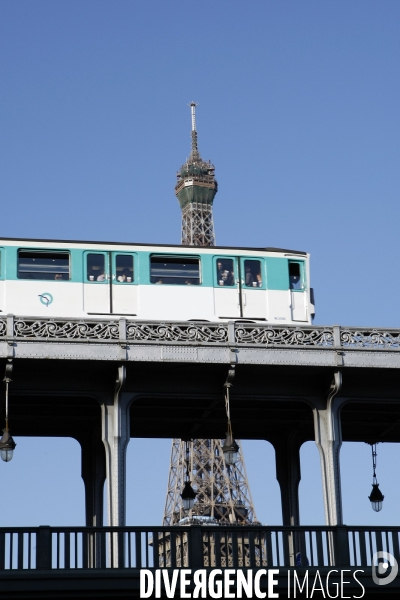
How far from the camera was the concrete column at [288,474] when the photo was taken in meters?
40.2

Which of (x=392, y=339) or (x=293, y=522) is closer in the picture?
(x=392, y=339)

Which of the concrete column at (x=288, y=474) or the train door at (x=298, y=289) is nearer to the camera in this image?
the concrete column at (x=288, y=474)

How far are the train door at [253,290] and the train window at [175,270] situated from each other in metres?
1.60

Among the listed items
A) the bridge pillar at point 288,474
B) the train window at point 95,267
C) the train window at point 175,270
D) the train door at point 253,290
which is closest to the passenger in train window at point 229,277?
the train door at point 253,290

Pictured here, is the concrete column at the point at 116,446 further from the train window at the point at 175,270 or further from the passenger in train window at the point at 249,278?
the passenger in train window at the point at 249,278

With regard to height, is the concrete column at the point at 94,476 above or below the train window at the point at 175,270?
below

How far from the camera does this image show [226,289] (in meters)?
40.9

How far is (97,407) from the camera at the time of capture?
38188 mm

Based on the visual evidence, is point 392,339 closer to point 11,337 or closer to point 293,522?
point 293,522

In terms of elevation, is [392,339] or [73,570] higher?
[392,339]

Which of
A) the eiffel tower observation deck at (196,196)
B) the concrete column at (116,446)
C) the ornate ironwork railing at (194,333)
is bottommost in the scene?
the concrete column at (116,446)

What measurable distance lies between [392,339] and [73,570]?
1245 centimetres

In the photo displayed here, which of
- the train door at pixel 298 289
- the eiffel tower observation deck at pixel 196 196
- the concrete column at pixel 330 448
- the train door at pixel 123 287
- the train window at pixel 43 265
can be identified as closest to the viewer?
the concrete column at pixel 330 448

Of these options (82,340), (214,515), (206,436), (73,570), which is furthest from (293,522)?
(214,515)
